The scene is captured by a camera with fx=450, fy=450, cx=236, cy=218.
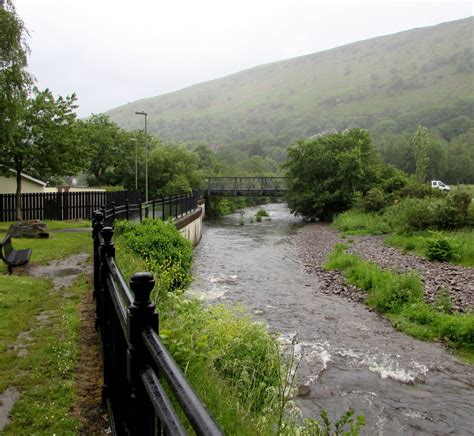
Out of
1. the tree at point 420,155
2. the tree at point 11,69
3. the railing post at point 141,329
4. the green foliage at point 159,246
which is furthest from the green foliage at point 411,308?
the tree at point 420,155

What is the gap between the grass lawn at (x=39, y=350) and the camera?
4090 mm

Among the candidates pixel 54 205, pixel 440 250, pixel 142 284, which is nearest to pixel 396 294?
pixel 440 250

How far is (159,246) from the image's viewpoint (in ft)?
46.3

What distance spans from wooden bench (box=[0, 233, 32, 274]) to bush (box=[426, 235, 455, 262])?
14.4m

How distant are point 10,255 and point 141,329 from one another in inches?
387

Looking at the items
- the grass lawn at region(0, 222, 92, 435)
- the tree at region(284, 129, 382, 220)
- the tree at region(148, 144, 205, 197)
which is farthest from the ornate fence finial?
the tree at region(148, 144, 205, 197)

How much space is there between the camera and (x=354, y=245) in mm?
23188

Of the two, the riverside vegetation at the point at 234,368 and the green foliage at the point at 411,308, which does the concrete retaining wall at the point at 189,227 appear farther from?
the riverside vegetation at the point at 234,368

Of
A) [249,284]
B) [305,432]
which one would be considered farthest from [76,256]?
[305,432]

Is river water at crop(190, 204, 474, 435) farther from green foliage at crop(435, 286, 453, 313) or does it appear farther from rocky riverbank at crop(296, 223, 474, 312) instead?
green foliage at crop(435, 286, 453, 313)

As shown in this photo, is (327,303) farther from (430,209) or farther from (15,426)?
(430,209)

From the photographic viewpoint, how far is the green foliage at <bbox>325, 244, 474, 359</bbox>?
10.2 m

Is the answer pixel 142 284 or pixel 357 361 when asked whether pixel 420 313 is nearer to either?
pixel 357 361

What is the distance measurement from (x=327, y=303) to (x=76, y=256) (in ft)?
24.1
